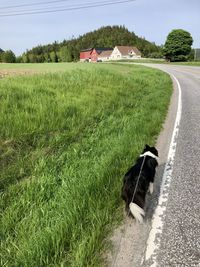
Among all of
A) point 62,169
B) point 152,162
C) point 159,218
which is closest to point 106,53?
point 62,169

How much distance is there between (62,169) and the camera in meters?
5.06

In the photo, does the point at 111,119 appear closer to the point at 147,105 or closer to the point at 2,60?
the point at 147,105

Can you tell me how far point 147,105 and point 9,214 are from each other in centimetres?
802

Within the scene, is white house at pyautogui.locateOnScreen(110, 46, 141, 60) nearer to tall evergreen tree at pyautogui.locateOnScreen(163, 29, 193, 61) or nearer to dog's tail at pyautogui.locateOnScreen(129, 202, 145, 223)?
tall evergreen tree at pyautogui.locateOnScreen(163, 29, 193, 61)

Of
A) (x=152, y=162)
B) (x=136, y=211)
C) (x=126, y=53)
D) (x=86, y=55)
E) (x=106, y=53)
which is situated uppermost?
(x=106, y=53)

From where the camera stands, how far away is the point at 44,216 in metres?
3.51

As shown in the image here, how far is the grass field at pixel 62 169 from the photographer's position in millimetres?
2965

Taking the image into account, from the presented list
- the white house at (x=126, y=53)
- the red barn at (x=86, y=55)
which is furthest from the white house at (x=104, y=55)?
the red barn at (x=86, y=55)

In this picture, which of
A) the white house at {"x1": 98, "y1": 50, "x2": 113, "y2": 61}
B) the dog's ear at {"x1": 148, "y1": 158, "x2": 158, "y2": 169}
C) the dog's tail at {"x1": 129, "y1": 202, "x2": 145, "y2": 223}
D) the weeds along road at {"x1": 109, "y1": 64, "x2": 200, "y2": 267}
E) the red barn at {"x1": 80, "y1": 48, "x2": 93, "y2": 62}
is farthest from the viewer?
the red barn at {"x1": 80, "y1": 48, "x2": 93, "y2": 62}

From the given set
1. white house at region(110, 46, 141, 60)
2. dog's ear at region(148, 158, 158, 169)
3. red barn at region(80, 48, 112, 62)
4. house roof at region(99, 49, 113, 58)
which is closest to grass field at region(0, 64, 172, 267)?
dog's ear at region(148, 158, 158, 169)

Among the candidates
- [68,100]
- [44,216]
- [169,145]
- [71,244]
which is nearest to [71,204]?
[44,216]

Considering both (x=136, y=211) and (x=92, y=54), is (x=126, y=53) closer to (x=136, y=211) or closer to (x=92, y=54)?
(x=92, y=54)

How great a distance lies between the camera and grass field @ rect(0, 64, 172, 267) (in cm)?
296

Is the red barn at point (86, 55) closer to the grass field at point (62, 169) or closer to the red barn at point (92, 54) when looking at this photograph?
the red barn at point (92, 54)
